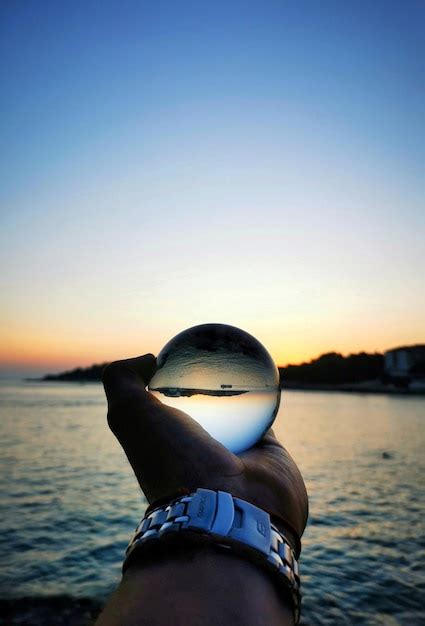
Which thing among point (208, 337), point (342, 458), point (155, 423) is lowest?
point (342, 458)

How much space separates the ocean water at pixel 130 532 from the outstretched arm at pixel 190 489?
19.1 ft

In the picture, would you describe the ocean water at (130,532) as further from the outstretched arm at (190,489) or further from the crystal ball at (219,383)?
the outstretched arm at (190,489)

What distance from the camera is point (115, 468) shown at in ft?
67.3

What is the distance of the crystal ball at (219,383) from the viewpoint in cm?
273

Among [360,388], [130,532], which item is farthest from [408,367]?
[130,532]

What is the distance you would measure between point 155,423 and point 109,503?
13380mm

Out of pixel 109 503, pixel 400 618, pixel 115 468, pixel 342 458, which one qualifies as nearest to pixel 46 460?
pixel 115 468

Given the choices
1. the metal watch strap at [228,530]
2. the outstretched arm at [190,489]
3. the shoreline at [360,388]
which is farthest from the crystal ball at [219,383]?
the shoreline at [360,388]

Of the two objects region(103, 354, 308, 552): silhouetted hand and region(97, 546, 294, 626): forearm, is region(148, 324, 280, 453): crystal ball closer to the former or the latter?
region(103, 354, 308, 552): silhouetted hand

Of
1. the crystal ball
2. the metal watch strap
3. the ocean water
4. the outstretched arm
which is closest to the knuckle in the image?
the outstretched arm

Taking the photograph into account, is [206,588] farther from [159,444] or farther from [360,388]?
[360,388]

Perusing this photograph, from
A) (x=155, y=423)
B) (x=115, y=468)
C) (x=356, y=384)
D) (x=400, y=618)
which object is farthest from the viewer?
(x=356, y=384)

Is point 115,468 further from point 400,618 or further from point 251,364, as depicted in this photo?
point 251,364

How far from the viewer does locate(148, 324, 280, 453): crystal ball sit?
2730 mm
